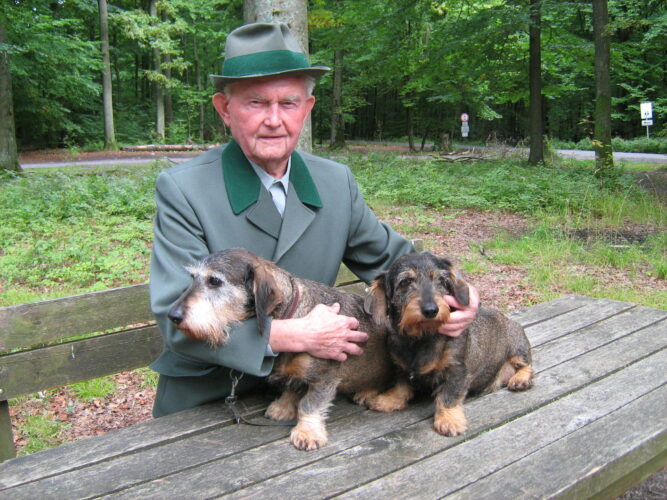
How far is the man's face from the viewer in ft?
9.19

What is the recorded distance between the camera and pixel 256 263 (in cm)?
255

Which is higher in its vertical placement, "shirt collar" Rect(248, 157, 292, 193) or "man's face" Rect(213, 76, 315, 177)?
"man's face" Rect(213, 76, 315, 177)

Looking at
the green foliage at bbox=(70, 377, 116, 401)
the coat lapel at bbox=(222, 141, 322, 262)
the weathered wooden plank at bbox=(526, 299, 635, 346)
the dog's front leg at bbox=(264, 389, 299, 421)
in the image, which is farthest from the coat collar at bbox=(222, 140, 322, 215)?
the green foliage at bbox=(70, 377, 116, 401)

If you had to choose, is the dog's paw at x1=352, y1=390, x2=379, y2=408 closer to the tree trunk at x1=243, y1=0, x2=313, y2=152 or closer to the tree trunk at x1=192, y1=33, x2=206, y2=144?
the tree trunk at x1=243, y1=0, x2=313, y2=152

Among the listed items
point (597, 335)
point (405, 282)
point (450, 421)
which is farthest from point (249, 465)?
point (597, 335)

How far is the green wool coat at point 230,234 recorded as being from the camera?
8.23ft

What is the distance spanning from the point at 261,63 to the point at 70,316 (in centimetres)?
190

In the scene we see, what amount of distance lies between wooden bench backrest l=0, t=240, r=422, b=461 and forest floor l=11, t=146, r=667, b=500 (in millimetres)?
1260

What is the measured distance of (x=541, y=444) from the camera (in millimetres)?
2504

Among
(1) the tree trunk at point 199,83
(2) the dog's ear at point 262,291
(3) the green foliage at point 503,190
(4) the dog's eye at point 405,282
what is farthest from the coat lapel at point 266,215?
(1) the tree trunk at point 199,83

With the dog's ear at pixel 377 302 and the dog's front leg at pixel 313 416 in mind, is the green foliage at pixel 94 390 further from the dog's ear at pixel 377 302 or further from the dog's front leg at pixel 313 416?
the dog's ear at pixel 377 302

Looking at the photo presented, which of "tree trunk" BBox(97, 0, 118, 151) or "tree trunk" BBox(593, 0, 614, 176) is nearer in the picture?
"tree trunk" BBox(593, 0, 614, 176)

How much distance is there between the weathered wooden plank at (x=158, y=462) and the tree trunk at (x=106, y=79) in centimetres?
3090

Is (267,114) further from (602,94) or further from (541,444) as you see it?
(602,94)
